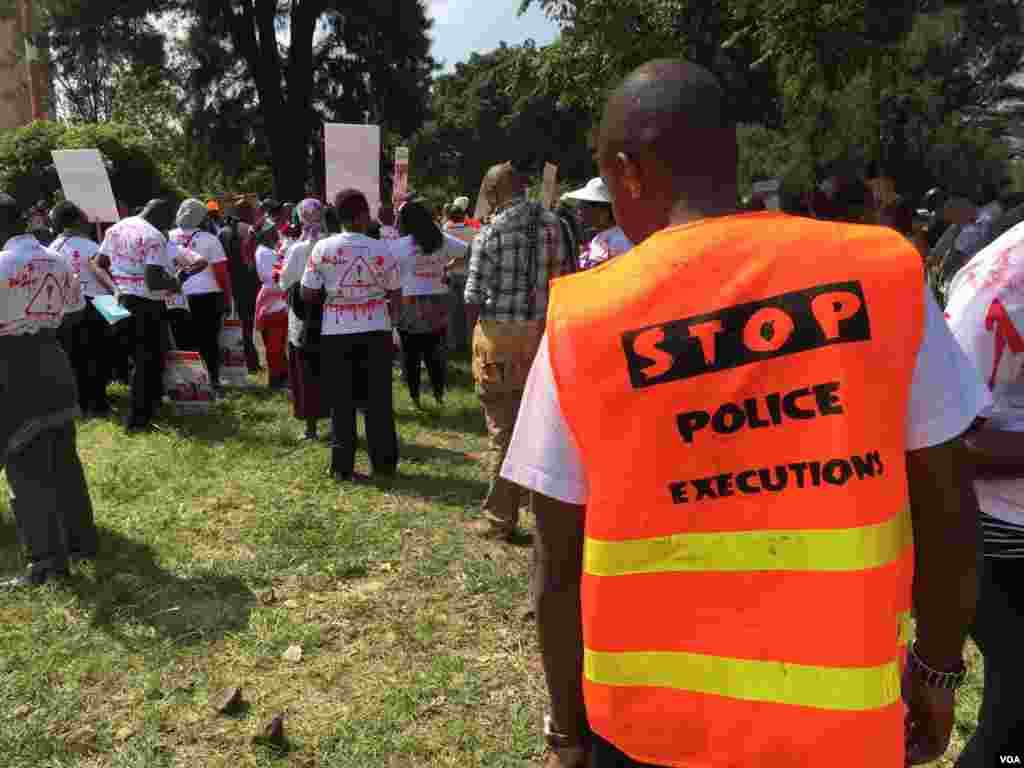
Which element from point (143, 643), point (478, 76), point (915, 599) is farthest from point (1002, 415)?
point (478, 76)

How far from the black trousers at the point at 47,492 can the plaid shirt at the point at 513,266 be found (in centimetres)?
239

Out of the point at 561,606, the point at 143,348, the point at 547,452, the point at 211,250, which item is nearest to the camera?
the point at 547,452

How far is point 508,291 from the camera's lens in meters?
5.32

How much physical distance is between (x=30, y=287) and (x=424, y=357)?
4.64 metres

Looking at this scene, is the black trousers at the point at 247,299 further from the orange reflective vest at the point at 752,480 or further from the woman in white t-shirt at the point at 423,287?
the orange reflective vest at the point at 752,480

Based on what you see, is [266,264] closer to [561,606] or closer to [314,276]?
[314,276]

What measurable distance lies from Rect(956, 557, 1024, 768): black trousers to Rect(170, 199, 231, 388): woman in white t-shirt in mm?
7954

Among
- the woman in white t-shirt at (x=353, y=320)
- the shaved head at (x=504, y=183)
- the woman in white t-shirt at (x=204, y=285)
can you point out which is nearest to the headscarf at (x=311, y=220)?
the woman in white t-shirt at (x=353, y=320)

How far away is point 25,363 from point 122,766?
2.37 meters

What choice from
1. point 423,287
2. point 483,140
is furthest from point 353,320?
point 483,140

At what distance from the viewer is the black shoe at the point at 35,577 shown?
4.99m

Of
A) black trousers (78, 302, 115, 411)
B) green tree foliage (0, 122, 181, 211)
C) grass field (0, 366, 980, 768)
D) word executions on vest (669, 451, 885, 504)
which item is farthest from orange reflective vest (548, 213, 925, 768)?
green tree foliage (0, 122, 181, 211)

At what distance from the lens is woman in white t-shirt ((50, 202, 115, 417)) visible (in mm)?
7539

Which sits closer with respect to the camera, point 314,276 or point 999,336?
point 999,336
